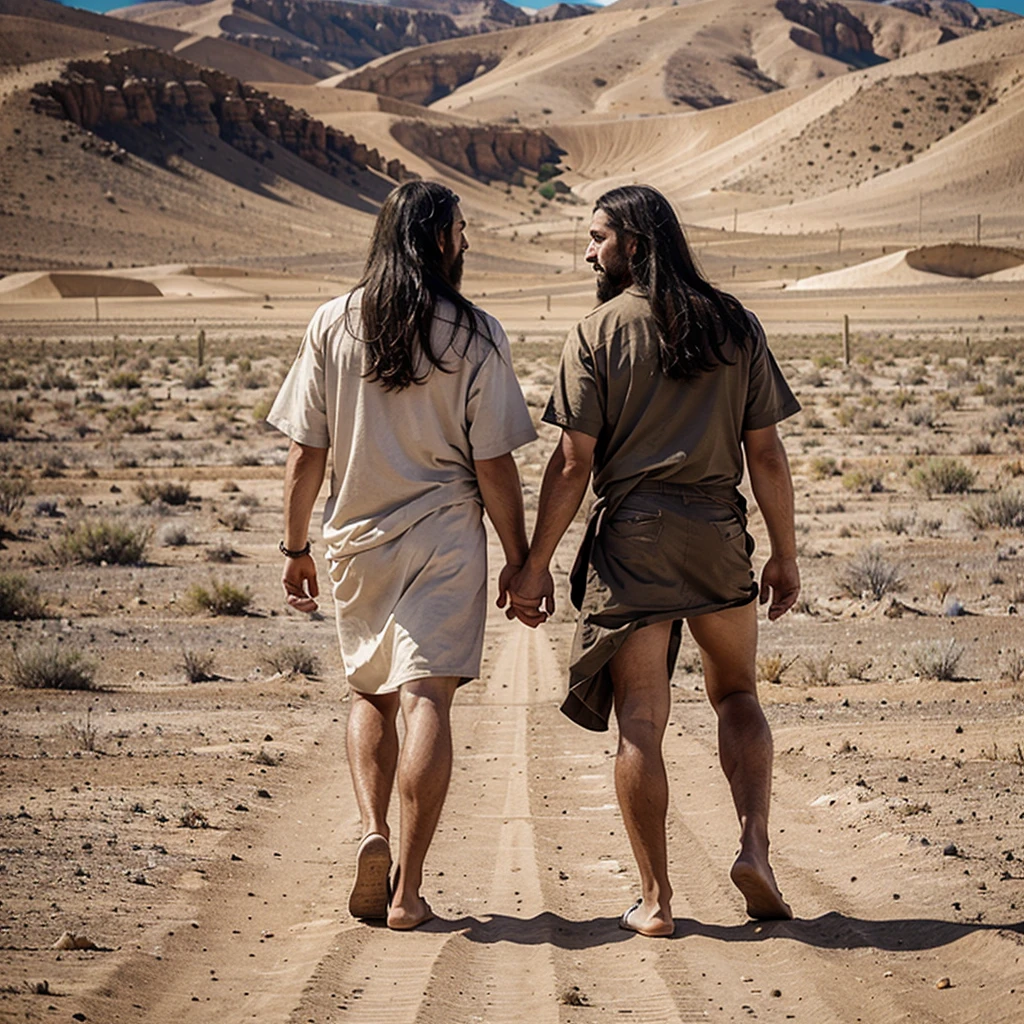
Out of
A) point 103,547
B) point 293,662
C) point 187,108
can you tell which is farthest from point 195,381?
point 187,108

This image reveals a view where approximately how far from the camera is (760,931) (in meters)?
4.50

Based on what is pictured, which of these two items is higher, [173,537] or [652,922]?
[652,922]

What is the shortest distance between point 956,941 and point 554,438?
1920 centimetres

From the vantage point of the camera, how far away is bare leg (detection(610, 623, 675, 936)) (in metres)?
4.48

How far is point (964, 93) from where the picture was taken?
115 meters

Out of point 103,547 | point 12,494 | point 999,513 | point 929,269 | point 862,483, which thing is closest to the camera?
point 103,547

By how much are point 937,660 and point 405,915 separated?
4.90 meters

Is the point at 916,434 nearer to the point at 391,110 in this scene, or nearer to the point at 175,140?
the point at 175,140

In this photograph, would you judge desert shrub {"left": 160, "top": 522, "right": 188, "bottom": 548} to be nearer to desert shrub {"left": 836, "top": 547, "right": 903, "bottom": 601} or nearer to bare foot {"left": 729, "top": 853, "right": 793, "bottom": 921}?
desert shrub {"left": 836, "top": 547, "right": 903, "bottom": 601}

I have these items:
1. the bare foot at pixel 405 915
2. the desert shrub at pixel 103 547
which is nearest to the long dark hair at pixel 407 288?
the bare foot at pixel 405 915

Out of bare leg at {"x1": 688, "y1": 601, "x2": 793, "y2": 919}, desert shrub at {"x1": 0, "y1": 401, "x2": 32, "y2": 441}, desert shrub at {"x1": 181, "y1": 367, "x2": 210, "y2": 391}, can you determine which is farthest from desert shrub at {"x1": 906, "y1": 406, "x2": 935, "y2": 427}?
bare leg at {"x1": 688, "y1": 601, "x2": 793, "y2": 919}

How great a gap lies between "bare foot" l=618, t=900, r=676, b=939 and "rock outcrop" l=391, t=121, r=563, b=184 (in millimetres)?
127134

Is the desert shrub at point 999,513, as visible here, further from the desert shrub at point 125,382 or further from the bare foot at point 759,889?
the desert shrub at point 125,382

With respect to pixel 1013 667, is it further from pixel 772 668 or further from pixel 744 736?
pixel 744 736
